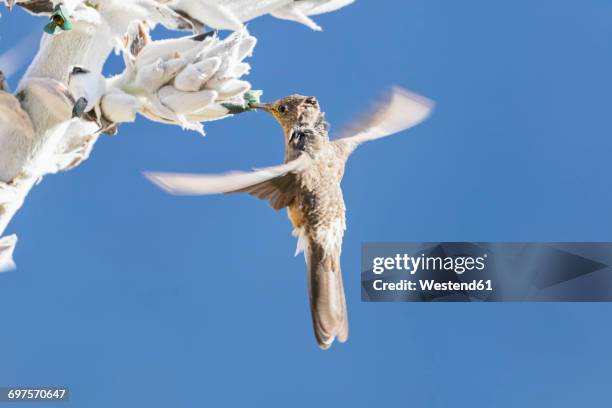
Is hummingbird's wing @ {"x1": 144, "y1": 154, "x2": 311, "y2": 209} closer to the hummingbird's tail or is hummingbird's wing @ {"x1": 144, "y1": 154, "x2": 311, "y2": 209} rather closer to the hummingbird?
the hummingbird

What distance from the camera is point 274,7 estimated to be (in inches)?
33.9

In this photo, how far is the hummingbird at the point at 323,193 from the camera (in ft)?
4.92

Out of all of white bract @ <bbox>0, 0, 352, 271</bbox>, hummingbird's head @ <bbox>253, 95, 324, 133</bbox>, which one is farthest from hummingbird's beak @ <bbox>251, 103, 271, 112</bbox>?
white bract @ <bbox>0, 0, 352, 271</bbox>

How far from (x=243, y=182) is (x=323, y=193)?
0.45 metres

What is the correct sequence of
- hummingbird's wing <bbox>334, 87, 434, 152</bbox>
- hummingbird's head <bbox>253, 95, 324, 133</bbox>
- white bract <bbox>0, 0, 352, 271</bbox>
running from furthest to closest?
hummingbird's head <bbox>253, 95, 324, 133</bbox> < hummingbird's wing <bbox>334, 87, 434, 152</bbox> < white bract <bbox>0, 0, 352, 271</bbox>

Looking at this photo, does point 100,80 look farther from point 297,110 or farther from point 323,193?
point 297,110

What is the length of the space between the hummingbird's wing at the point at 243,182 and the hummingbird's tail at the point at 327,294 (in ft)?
0.42

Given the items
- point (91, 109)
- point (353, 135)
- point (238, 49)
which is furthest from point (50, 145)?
point (353, 135)

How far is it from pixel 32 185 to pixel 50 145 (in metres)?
0.06

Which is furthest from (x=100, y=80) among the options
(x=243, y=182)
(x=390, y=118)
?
(x=390, y=118)

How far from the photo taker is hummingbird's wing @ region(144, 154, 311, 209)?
818 mm

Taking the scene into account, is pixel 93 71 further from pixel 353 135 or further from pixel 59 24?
pixel 353 135

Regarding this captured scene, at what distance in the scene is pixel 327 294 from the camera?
1.55 metres

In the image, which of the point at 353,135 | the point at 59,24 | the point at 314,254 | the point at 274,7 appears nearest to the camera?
the point at 59,24
